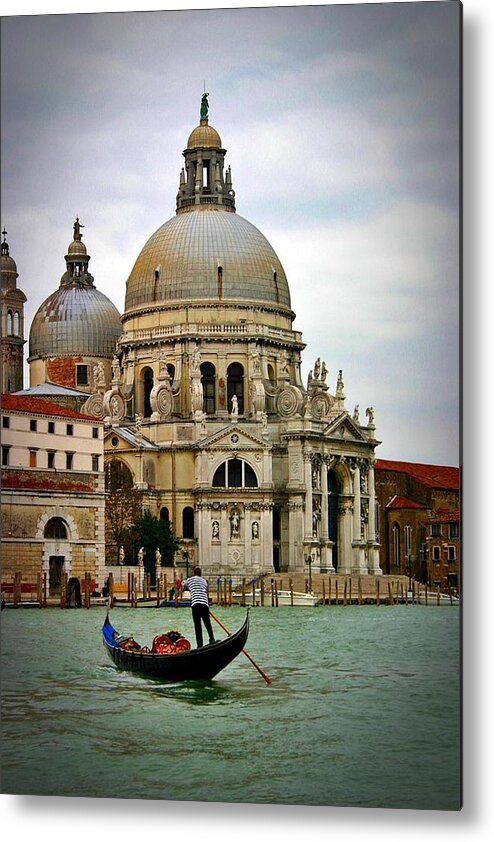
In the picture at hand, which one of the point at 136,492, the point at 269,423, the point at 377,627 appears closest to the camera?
the point at 377,627

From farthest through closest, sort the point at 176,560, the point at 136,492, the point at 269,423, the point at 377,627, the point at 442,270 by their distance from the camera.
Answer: the point at 269,423, the point at 136,492, the point at 176,560, the point at 377,627, the point at 442,270

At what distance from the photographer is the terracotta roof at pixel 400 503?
14.1 m

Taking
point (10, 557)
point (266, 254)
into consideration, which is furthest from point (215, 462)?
point (10, 557)

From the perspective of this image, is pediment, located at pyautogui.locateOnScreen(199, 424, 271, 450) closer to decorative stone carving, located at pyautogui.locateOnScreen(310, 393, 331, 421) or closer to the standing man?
decorative stone carving, located at pyautogui.locateOnScreen(310, 393, 331, 421)

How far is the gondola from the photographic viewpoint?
8.95 metres

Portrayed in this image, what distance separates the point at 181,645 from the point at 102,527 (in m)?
1.85

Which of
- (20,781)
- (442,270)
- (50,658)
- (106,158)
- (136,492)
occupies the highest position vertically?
(106,158)

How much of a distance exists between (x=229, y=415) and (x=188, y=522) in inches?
306

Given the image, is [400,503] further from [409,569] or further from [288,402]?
[288,402]

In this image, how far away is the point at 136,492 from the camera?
13.4 meters

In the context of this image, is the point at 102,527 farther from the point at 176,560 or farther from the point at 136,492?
the point at 136,492

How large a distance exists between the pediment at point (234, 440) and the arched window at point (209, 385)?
155 centimetres

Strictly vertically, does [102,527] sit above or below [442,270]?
below

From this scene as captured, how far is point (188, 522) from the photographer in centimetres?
1414
